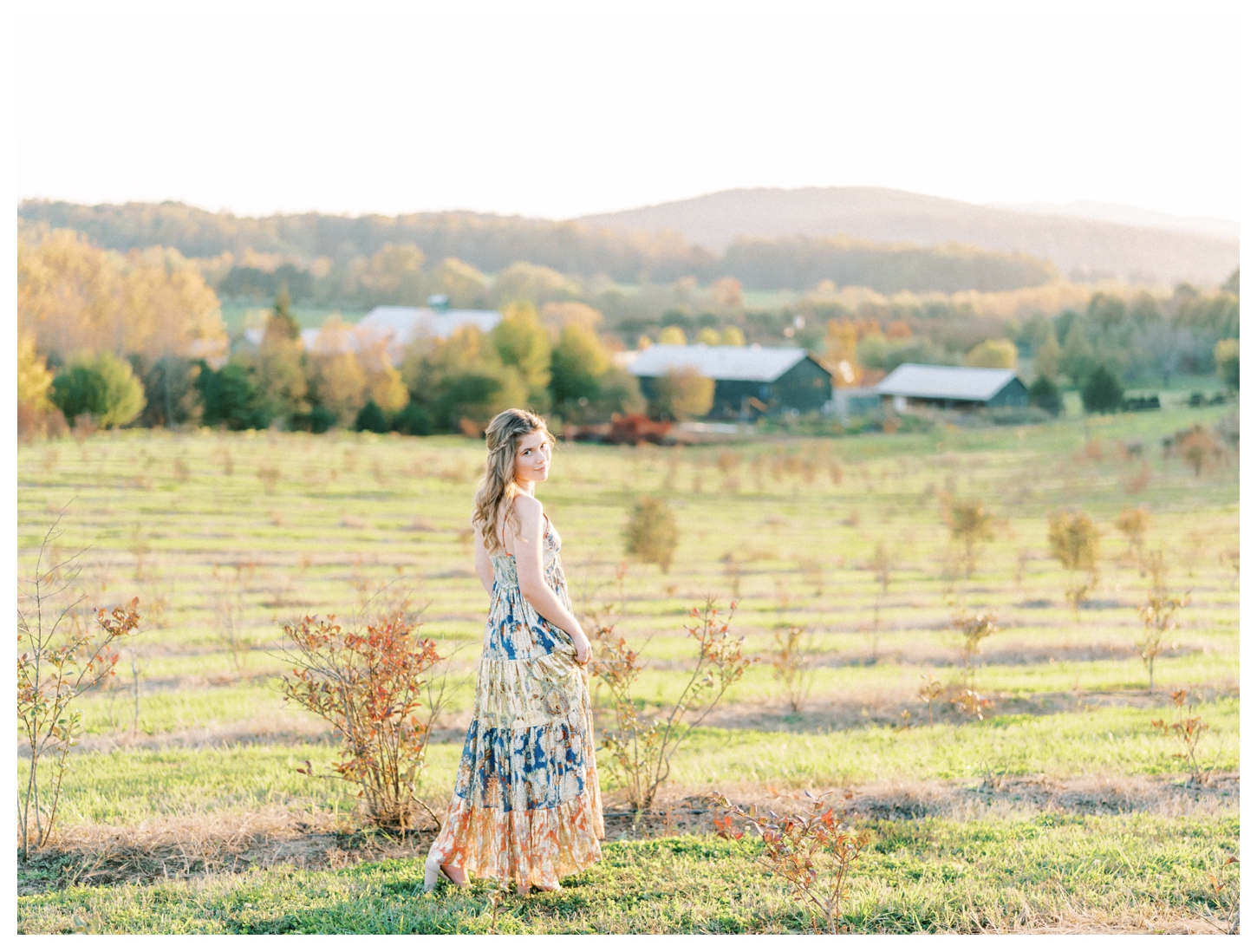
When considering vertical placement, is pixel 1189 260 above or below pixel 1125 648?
above

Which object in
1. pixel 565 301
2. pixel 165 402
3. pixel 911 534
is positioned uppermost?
pixel 565 301

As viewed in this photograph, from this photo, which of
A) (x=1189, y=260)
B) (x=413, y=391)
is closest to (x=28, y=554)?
(x=413, y=391)

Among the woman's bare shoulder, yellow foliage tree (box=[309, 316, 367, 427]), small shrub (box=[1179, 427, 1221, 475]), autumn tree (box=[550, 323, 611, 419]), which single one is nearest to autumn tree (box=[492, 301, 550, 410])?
autumn tree (box=[550, 323, 611, 419])

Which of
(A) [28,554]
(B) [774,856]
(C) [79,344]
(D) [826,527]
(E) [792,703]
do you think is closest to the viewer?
(B) [774,856]

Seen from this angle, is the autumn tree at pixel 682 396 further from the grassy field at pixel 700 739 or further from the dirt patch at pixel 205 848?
the dirt patch at pixel 205 848

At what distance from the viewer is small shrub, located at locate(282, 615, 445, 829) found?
16.1ft

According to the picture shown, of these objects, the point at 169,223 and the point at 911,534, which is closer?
Result: the point at 911,534

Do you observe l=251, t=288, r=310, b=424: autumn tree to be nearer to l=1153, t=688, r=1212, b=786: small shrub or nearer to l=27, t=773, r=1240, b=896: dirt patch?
l=27, t=773, r=1240, b=896: dirt patch

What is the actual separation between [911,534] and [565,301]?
56524 millimetres

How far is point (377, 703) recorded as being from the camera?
4914 mm

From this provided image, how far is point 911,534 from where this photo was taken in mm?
22688

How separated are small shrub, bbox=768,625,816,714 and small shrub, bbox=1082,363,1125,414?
5087cm

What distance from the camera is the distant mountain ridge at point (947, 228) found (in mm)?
78438
